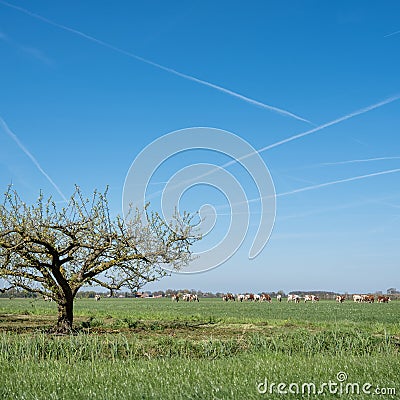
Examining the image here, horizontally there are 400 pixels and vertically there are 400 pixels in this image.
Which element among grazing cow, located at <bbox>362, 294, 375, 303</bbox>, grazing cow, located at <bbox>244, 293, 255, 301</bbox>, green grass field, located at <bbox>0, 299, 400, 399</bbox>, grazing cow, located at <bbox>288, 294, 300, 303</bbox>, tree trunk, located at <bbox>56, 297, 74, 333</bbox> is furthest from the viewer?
grazing cow, located at <bbox>244, 293, 255, 301</bbox>

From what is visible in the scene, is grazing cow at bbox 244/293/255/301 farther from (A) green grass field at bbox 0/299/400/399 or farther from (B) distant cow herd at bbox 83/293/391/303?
(A) green grass field at bbox 0/299/400/399

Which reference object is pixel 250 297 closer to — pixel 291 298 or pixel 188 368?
pixel 291 298

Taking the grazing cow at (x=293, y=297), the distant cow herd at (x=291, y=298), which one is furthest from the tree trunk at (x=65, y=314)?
the grazing cow at (x=293, y=297)

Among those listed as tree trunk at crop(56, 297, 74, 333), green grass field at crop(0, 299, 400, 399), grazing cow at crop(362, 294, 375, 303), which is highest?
tree trunk at crop(56, 297, 74, 333)

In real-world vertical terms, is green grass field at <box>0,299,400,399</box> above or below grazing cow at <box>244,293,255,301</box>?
above

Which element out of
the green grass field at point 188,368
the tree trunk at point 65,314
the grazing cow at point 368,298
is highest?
the tree trunk at point 65,314

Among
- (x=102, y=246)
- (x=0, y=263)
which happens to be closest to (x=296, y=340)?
(x=102, y=246)

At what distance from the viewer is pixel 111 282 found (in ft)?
75.5

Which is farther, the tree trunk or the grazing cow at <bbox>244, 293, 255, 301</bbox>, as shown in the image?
the grazing cow at <bbox>244, 293, 255, 301</bbox>

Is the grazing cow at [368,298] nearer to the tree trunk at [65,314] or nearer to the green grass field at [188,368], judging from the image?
the tree trunk at [65,314]

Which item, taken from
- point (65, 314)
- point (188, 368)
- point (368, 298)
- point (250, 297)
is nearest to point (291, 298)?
point (250, 297)

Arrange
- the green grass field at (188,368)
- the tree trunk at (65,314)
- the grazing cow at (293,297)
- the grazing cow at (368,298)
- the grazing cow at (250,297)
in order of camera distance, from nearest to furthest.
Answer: the green grass field at (188,368) → the tree trunk at (65,314) → the grazing cow at (293,297) → the grazing cow at (368,298) → the grazing cow at (250,297)

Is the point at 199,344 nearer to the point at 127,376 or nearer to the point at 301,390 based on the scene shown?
the point at 127,376

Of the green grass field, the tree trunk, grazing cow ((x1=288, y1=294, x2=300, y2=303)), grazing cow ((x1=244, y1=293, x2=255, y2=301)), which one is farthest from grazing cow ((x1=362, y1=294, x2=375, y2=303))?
the green grass field
